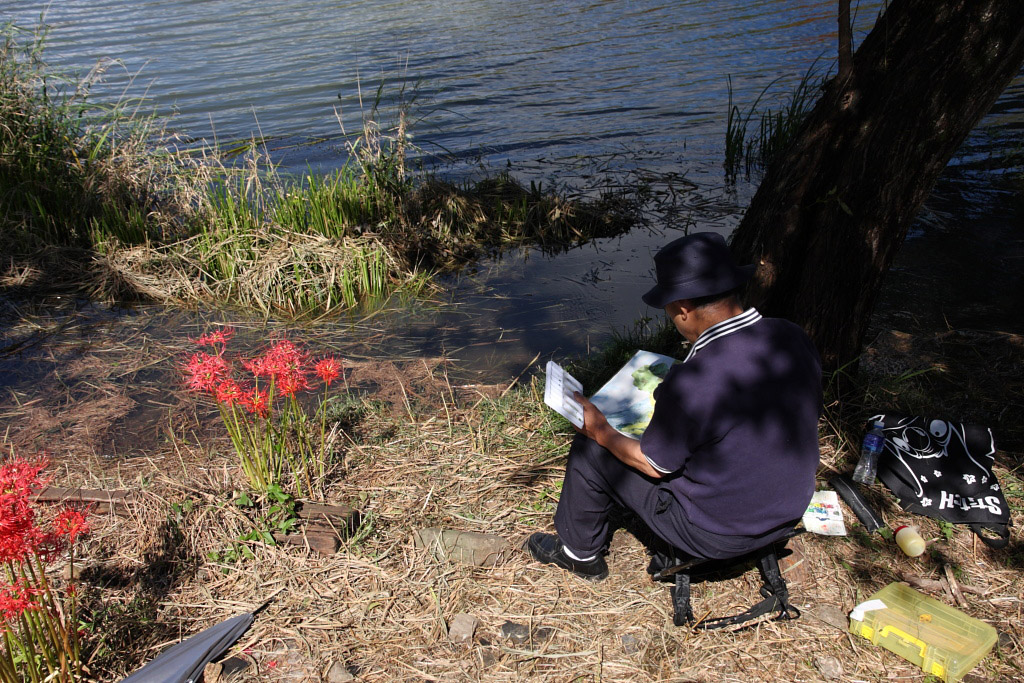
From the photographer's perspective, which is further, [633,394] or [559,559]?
[633,394]

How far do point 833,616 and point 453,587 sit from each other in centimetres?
149

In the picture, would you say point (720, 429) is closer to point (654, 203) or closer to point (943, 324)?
point (943, 324)

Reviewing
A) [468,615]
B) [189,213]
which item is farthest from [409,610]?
[189,213]

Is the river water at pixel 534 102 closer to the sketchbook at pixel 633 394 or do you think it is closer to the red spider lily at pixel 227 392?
the sketchbook at pixel 633 394

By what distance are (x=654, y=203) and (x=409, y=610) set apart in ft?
20.3

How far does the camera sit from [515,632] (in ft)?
9.61

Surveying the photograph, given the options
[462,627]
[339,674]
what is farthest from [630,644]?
[339,674]

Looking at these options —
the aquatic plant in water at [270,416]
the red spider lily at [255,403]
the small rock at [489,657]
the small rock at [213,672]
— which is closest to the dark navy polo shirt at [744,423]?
the small rock at [489,657]

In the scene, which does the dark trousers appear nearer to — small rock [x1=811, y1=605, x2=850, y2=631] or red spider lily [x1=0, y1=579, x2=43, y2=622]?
small rock [x1=811, y1=605, x2=850, y2=631]

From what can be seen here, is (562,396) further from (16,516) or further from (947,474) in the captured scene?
(947,474)

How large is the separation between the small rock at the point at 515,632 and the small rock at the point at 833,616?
1114 millimetres

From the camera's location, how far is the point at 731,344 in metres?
2.52

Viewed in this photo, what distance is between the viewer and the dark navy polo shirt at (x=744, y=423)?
2504 mm

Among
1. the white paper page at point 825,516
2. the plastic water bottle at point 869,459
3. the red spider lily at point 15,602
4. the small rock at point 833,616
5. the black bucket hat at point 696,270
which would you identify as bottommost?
the small rock at point 833,616
